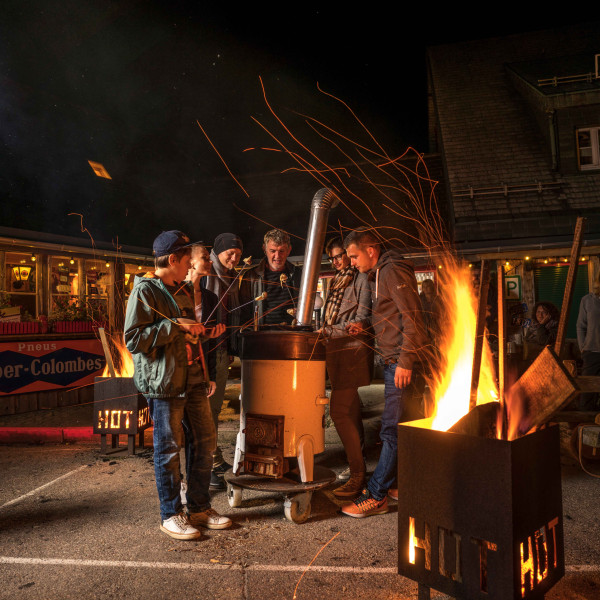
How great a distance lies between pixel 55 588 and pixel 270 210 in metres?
13.7

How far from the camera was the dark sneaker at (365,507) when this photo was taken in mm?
3795

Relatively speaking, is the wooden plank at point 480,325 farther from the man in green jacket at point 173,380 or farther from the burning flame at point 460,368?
the man in green jacket at point 173,380

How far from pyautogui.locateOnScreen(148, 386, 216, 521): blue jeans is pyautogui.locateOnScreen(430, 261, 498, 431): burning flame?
1849mm

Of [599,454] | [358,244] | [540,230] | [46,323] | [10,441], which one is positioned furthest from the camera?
[540,230]

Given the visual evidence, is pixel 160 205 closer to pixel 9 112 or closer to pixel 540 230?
pixel 9 112

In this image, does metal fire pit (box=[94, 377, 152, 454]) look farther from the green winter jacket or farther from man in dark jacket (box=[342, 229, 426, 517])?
man in dark jacket (box=[342, 229, 426, 517])

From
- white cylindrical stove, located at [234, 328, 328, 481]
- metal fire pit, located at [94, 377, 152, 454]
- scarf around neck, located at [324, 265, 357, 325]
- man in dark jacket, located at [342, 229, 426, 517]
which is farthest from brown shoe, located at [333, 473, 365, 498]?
metal fire pit, located at [94, 377, 152, 454]

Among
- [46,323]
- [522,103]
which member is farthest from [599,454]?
[522,103]

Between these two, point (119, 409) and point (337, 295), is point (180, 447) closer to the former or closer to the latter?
point (337, 295)

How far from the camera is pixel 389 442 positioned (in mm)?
3732

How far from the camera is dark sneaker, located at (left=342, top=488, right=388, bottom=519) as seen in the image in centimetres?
379

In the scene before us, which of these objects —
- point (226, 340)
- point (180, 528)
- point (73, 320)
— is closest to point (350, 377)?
point (226, 340)

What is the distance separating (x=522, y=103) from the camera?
13812 mm

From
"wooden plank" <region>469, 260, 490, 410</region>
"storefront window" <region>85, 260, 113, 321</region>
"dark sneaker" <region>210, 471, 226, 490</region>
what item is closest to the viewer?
"wooden plank" <region>469, 260, 490, 410</region>
